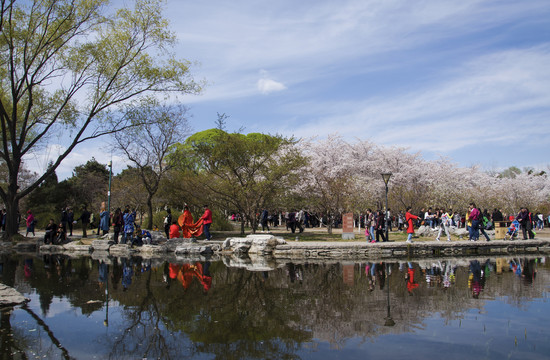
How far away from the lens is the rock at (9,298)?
763 centimetres

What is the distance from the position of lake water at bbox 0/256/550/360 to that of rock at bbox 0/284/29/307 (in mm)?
330

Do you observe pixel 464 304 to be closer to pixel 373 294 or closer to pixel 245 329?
pixel 373 294

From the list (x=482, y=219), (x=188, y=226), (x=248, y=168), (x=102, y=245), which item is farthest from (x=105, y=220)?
(x=482, y=219)

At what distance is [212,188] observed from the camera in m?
23.0

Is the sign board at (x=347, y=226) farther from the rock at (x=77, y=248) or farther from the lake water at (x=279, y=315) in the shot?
the rock at (x=77, y=248)

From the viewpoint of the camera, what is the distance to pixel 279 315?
696cm

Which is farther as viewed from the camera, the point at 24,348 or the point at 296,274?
the point at 296,274

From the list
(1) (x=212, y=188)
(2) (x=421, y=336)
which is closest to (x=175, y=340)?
(2) (x=421, y=336)

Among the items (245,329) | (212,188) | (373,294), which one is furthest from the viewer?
(212,188)

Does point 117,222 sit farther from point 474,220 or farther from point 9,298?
point 474,220

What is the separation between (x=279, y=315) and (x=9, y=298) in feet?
16.0

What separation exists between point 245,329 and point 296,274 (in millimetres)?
5680

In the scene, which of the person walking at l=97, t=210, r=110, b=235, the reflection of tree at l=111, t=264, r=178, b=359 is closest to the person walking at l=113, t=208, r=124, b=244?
the person walking at l=97, t=210, r=110, b=235

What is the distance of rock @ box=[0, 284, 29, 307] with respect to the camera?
7.63m
